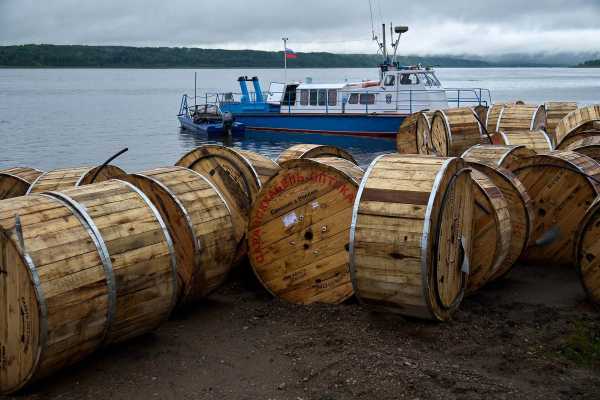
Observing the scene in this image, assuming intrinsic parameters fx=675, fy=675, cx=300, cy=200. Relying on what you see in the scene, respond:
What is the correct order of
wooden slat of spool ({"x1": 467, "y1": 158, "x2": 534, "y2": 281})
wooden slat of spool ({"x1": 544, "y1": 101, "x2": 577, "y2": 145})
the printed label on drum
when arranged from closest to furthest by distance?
the printed label on drum, wooden slat of spool ({"x1": 467, "y1": 158, "x2": 534, "y2": 281}), wooden slat of spool ({"x1": 544, "y1": 101, "x2": 577, "y2": 145})

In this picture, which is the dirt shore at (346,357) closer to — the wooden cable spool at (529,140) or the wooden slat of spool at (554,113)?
the wooden cable spool at (529,140)

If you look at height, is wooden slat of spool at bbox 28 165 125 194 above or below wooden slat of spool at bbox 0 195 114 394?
above

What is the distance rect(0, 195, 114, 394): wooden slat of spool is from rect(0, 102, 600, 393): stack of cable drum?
0.01m

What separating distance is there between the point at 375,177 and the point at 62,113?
6705 centimetres

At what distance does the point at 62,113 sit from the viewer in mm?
68812

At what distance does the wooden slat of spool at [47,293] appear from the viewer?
576cm

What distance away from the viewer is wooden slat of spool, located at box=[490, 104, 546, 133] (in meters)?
17.5

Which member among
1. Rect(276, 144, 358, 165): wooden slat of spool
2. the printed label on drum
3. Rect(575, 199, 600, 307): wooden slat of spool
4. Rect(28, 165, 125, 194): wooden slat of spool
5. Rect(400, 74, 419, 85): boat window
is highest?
Rect(400, 74, 419, 85): boat window

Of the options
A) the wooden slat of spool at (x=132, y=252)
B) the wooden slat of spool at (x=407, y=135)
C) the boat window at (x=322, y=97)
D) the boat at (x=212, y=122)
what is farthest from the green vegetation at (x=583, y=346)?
the boat at (x=212, y=122)

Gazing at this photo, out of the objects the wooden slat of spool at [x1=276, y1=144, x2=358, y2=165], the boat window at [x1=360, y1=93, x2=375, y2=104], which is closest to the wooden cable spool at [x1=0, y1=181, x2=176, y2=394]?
the wooden slat of spool at [x1=276, y1=144, x2=358, y2=165]

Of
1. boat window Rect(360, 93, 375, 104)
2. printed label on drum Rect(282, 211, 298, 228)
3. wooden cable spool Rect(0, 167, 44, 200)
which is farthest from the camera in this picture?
boat window Rect(360, 93, 375, 104)

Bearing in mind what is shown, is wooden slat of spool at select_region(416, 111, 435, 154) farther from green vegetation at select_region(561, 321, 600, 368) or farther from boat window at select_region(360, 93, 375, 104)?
boat window at select_region(360, 93, 375, 104)

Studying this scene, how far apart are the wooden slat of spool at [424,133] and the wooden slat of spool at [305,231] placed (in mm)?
10111

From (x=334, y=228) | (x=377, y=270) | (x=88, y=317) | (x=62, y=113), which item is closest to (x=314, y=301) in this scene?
(x=334, y=228)
